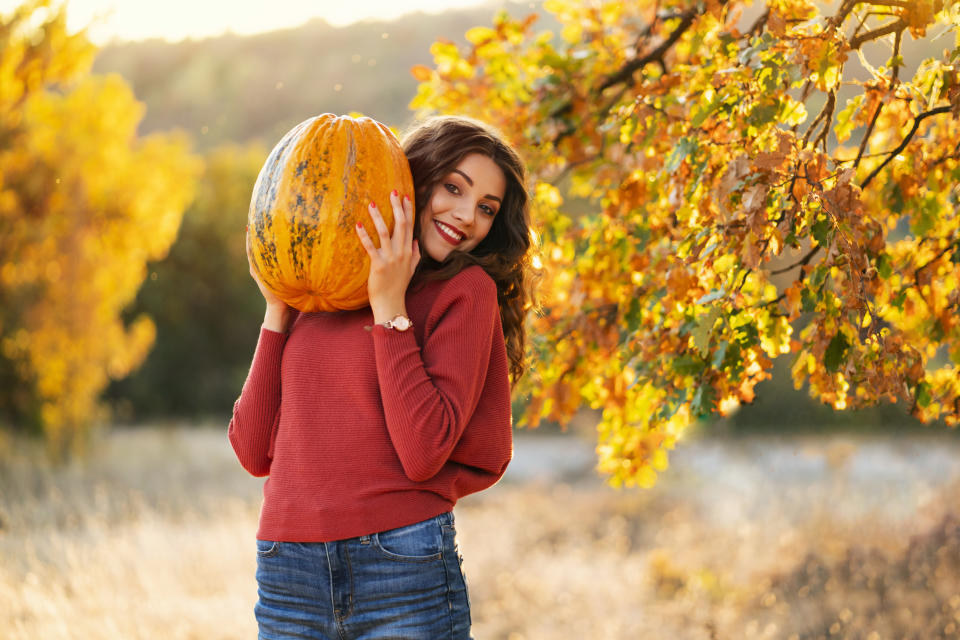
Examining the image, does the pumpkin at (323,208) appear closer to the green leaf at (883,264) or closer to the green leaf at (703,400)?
the green leaf at (703,400)

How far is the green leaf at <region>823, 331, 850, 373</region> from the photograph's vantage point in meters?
1.94

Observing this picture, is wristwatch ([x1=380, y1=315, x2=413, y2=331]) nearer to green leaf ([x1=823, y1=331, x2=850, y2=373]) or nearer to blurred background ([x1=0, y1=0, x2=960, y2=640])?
green leaf ([x1=823, y1=331, x2=850, y2=373])

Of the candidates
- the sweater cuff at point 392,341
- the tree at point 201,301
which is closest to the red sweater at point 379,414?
the sweater cuff at point 392,341

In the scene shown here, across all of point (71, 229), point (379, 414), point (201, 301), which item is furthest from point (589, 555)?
point (201, 301)

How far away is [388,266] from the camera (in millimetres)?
1665

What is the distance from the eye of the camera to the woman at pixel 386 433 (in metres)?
1.64

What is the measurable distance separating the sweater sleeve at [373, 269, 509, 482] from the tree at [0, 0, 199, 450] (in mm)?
8202

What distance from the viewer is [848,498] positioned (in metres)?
8.16

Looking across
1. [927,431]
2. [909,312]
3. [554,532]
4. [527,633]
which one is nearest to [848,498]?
[554,532]

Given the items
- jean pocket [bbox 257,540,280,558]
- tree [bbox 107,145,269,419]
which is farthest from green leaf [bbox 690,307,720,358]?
tree [bbox 107,145,269,419]

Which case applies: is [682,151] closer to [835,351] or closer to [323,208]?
[835,351]

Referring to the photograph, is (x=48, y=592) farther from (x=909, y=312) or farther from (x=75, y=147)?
(x=75, y=147)

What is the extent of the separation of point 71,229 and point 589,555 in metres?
6.90

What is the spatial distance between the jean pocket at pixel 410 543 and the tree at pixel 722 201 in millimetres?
767
